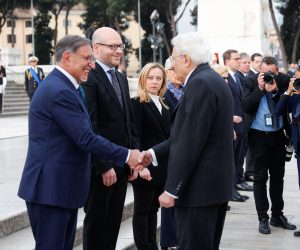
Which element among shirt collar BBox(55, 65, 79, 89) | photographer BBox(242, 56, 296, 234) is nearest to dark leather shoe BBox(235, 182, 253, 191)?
photographer BBox(242, 56, 296, 234)

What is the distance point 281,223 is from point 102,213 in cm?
299

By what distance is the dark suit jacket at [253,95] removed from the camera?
753cm

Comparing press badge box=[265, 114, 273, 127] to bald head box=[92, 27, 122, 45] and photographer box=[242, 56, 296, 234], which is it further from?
bald head box=[92, 27, 122, 45]

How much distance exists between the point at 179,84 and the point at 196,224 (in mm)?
2656

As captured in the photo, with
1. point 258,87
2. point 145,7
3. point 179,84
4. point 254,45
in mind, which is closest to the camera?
point 179,84

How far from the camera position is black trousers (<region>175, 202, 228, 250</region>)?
14.5 ft

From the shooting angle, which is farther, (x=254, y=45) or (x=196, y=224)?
(x=254, y=45)

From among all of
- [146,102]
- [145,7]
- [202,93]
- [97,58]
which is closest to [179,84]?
[146,102]

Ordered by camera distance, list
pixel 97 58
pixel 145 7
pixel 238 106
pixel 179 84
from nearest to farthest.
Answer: pixel 97 58, pixel 179 84, pixel 238 106, pixel 145 7

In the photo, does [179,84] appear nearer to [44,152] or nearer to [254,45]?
[44,152]

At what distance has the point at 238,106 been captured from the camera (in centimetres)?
959

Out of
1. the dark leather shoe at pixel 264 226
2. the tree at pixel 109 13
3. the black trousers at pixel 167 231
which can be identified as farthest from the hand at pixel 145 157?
the tree at pixel 109 13

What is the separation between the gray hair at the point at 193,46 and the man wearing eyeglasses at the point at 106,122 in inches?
43.5

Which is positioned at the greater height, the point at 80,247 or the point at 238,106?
the point at 238,106
